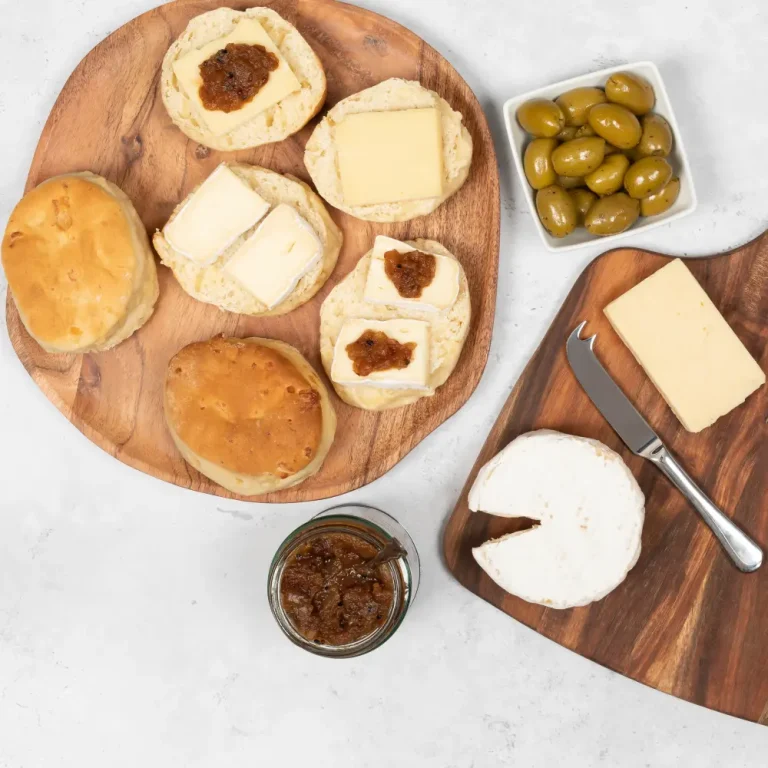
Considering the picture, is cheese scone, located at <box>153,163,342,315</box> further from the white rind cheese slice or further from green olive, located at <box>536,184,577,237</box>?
the white rind cheese slice

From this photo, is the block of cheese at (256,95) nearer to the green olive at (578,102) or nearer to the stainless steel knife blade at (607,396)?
the green olive at (578,102)

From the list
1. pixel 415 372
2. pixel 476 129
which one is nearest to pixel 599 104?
pixel 476 129

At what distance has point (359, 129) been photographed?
255 cm

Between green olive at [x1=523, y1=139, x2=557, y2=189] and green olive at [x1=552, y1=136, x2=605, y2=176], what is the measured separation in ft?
0.09

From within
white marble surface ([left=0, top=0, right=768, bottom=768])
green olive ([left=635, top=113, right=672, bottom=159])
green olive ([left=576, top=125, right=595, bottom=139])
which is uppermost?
green olive ([left=576, top=125, right=595, bottom=139])

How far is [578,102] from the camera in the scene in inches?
99.6

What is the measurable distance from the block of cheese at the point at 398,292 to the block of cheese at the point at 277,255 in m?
0.21

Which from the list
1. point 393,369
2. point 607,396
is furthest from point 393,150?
point 607,396

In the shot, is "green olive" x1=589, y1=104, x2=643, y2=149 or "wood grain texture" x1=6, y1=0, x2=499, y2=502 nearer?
"green olive" x1=589, y1=104, x2=643, y2=149

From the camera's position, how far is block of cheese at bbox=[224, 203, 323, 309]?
2.56m

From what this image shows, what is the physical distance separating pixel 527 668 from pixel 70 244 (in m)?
2.40

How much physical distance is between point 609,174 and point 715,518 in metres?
1.29

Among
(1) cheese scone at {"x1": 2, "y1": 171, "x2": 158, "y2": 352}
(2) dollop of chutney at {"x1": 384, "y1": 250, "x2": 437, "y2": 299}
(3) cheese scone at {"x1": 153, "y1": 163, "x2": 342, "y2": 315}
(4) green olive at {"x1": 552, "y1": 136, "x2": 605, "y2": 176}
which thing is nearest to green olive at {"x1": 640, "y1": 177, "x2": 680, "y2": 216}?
(4) green olive at {"x1": 552, "y1": 136, "x2": 605, "y2": 176}

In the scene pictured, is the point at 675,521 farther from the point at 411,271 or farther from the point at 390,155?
the point at 390,155
